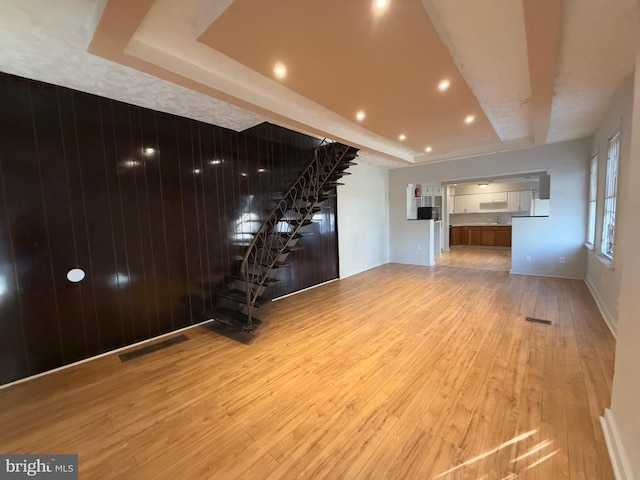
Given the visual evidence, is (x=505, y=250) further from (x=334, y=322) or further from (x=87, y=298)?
(x=87, y=298)

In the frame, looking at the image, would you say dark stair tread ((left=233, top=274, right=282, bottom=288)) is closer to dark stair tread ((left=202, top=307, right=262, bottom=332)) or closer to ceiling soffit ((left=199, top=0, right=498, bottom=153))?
dark stair tread ((left=202, top=307, right=262, bottom=332))

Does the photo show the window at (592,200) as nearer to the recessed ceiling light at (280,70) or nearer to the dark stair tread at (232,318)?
the recessed ceiling light at (280,70)

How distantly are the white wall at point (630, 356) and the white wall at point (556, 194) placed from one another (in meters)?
4.80

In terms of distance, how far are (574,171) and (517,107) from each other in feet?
9.81

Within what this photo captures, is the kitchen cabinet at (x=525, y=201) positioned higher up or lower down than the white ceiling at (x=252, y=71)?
lower down

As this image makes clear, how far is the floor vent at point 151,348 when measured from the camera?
9.16 ft

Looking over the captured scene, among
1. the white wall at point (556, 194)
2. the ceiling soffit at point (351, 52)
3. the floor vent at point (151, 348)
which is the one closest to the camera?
the ceiling soffit at point (351, 52)

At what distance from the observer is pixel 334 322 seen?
140 inches

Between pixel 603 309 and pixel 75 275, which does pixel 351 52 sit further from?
pixel 603 309

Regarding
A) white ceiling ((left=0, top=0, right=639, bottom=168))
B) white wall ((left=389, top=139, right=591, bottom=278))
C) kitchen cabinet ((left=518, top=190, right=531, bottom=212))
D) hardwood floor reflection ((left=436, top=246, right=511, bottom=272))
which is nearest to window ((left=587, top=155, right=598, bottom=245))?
white wall ((left=389, top=139, right=591, bottom=278))

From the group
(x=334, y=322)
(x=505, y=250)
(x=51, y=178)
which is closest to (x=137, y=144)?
(x=51, y=178)

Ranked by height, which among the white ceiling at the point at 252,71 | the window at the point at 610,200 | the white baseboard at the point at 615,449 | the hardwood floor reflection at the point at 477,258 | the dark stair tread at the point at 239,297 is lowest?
the hardwood floor reflection at the point at 477,258

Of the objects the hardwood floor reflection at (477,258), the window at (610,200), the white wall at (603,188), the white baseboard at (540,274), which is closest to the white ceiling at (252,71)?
the white wall at (603,188)

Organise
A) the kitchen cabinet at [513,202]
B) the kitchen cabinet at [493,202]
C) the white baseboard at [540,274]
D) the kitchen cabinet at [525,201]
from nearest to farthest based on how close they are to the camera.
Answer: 1. the white baseboard at [540,274]
2. the kitchen cabinet at [525,201]
3. the kitchen cabinet at [493,202]
4. the kitchen cabinet at [513,202]
